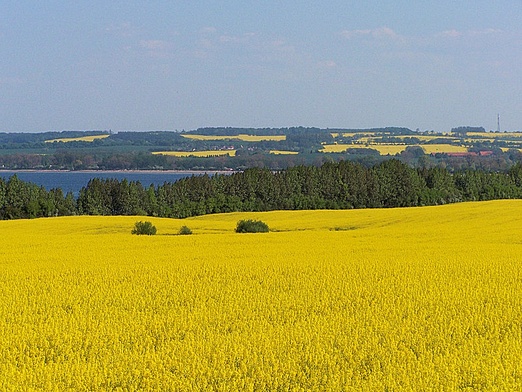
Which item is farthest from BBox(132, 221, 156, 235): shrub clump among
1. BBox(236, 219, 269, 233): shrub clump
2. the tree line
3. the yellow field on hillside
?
the tree line

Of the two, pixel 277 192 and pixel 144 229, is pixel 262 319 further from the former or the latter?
pixel 277 192

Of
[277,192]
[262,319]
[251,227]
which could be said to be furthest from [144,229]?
[277,192]

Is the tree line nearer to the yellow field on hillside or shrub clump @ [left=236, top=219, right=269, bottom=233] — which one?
shrub clump @ [left=236, top=219, right=269, bottom=233]

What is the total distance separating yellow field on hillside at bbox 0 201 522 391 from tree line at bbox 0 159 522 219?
239 feet

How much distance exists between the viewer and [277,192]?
107625mm

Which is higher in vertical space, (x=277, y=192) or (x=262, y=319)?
(x=262, y=319)

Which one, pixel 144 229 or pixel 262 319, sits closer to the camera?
pixel 262 319

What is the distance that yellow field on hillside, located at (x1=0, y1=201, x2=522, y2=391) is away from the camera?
11.0m

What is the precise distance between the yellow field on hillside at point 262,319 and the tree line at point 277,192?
239 feet

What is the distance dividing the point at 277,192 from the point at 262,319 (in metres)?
92.8

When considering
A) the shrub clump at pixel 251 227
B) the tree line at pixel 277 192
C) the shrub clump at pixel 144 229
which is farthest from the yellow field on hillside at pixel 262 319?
the tree line at pixel 277 192

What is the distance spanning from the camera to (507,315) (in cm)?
1530

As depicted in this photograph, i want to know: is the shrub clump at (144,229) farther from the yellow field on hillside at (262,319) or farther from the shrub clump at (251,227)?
the yellow field on hillside at (262,319)

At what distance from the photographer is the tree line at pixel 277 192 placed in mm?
98812
